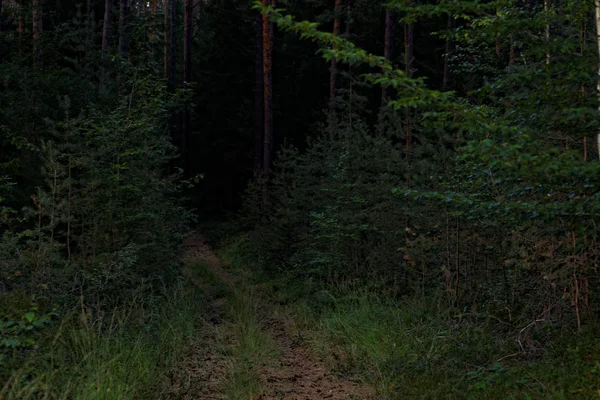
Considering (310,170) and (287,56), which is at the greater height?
(287,56)

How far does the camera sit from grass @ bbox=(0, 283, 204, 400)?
185 inches

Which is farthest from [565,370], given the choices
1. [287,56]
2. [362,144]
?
[287,56]

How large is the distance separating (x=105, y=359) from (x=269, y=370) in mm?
2334

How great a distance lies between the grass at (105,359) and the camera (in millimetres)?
4703

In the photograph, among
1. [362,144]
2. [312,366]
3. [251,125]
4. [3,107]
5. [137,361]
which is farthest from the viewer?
[251,125]

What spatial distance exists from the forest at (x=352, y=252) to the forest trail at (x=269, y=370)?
0.15 feet

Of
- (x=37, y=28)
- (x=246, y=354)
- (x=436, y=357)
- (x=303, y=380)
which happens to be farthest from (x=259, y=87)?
(x=436, y=357)

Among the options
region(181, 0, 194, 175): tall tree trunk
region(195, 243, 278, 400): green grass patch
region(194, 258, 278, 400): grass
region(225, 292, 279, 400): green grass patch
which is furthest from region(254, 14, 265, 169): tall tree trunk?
region(225, 292, 279, 400): green grass patch

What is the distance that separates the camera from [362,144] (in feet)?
40.7

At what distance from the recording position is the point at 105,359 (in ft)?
18.6

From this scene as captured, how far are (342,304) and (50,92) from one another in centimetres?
825

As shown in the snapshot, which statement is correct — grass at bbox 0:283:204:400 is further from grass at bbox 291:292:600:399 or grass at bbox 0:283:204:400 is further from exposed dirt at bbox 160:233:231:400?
grass at bbox 291:292:600:399

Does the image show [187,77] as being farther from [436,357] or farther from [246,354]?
[436,357]

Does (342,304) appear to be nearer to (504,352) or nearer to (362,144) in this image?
(504,352)
